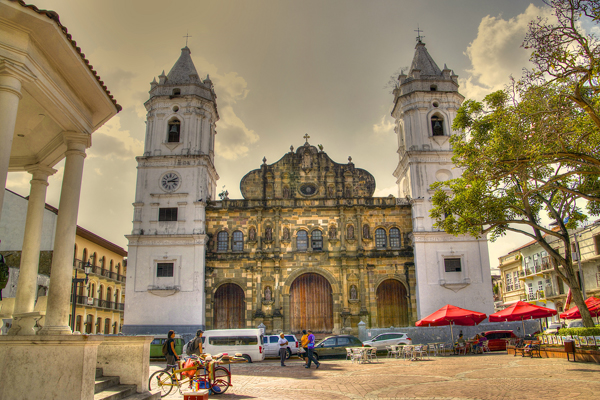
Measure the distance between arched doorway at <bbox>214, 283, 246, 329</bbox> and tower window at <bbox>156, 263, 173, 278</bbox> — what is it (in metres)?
3.41

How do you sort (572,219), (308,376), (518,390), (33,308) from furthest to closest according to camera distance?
(572,219)
(308,376)
(518,390)
(33,308)

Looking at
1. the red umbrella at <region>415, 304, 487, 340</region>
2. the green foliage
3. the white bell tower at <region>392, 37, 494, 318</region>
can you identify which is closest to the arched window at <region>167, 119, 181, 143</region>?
the white bell tower at <region>392, 37, 494, 318</region>

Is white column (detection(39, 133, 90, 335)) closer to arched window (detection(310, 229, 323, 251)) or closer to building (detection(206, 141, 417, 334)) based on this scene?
building (detection(206, 141, 417, 334))

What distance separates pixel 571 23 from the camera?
10.2 metres

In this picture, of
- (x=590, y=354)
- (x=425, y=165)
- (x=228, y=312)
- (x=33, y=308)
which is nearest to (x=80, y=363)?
(x=33, y=308)

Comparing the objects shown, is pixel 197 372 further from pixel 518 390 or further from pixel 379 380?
pixel 518 390

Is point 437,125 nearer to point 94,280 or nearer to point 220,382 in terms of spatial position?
point 220,382

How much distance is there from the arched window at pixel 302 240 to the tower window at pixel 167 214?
848 centimetres

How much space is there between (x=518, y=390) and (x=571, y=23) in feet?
27.9

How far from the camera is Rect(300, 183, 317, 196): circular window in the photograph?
3425 cm

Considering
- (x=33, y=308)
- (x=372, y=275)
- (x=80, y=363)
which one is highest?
(x=372, y=275)

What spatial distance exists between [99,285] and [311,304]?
2081cm

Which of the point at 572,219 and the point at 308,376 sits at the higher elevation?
the point at 572,219

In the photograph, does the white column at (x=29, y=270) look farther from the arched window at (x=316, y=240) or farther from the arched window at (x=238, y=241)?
the arched window at (x=316, y=240)
